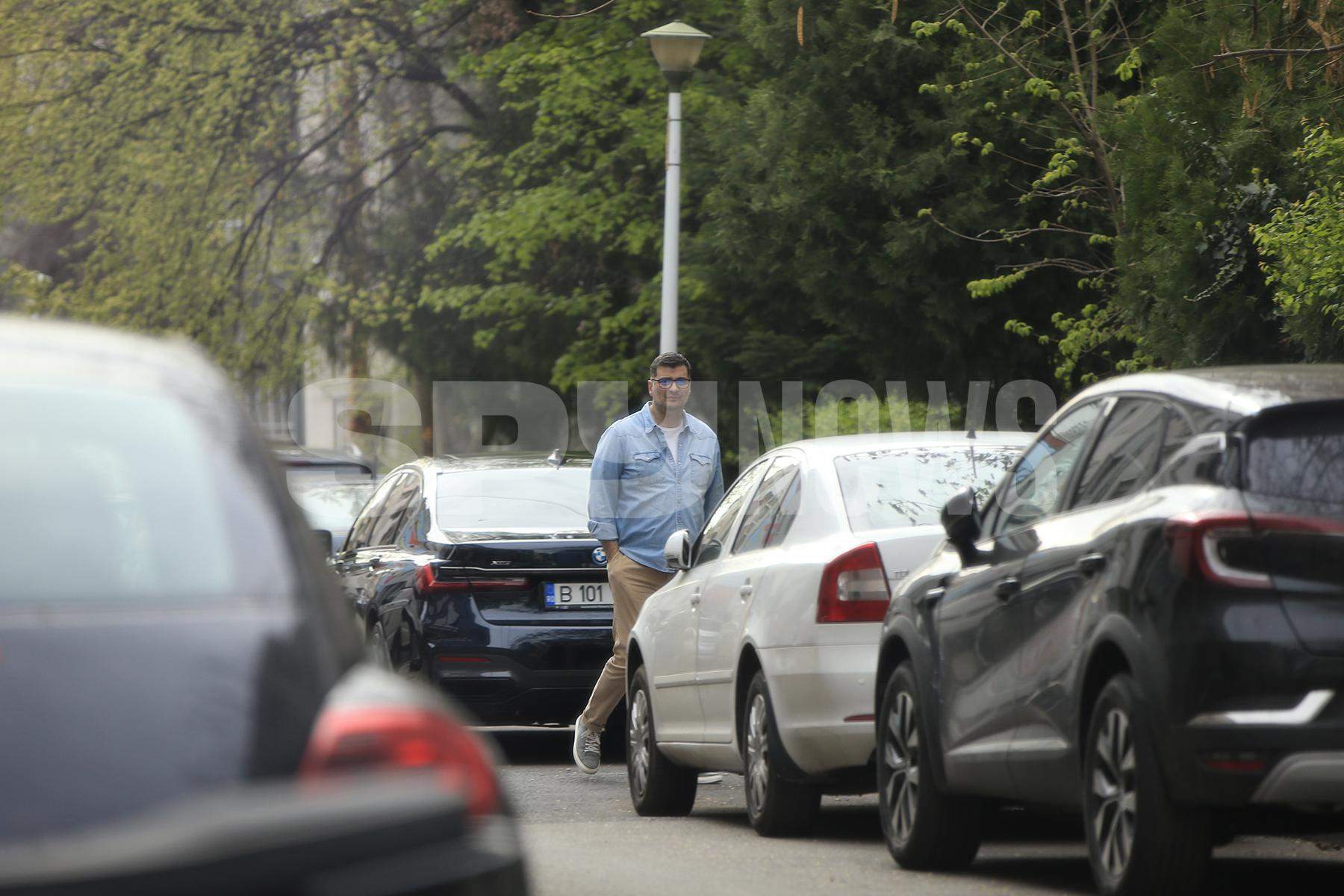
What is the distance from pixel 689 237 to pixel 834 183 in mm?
4816

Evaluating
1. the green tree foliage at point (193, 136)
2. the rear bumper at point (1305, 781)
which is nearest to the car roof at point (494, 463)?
the rear bumper at point (1305, 781)

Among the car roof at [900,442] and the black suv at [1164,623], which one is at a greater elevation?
the car roof at [900,442]

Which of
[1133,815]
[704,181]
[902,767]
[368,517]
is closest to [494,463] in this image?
[368,517]

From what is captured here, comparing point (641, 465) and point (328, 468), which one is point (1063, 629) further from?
point (328, 468)

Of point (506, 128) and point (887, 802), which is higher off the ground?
point (506, 128)

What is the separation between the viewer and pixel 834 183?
19953mm

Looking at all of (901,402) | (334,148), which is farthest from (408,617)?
(334,148)

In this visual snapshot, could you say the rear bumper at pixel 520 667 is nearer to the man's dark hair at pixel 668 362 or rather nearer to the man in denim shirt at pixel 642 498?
the man in denim shirt at pixel 642 498

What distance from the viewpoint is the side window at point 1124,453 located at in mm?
6324

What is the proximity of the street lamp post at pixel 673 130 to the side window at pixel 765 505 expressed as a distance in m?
10.0

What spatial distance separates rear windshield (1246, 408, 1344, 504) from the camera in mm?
5676

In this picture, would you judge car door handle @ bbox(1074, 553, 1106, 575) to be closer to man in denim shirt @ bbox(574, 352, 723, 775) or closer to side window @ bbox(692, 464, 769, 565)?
side window @ bbox(692, 464, 769, 565)

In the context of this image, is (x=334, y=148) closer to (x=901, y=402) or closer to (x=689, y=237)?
(x=689, y=237)

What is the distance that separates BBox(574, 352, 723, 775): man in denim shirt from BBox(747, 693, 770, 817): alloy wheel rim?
9.12 feet
